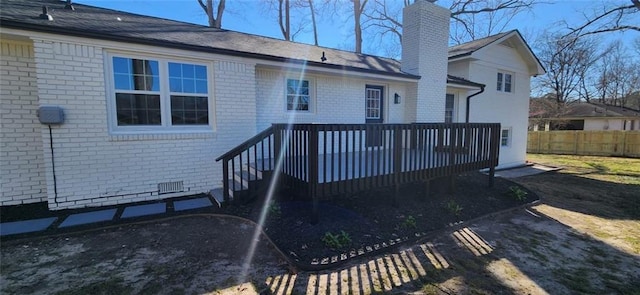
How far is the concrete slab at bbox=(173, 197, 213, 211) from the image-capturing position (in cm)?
499

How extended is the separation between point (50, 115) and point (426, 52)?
29.4 feet

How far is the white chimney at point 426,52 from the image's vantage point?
8.37m

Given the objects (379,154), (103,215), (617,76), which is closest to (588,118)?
(617,76)

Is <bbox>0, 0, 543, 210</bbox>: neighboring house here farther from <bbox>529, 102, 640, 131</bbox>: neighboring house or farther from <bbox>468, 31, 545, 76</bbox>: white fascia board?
<bbox>529, 102, 640, 131</bbox>: neighboring house

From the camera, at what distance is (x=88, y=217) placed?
14.5 feet

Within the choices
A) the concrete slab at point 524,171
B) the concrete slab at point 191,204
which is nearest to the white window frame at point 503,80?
the concrete slab at point 524,171

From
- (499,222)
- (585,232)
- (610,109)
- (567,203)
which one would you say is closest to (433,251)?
(499,222)

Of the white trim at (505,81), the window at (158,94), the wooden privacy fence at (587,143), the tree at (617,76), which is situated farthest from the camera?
the tree at (617,76)

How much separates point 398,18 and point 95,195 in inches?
747

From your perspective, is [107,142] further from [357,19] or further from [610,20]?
[610,20]

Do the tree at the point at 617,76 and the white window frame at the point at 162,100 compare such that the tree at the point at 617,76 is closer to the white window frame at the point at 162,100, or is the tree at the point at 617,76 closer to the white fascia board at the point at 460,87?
the white fascia board at the point at 460,87

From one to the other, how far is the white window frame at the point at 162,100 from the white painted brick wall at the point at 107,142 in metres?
0.10

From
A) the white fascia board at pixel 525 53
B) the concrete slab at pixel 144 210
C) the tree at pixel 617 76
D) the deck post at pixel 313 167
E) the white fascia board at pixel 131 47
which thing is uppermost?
the tree at pixel 617 76

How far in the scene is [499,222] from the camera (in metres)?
5.17
